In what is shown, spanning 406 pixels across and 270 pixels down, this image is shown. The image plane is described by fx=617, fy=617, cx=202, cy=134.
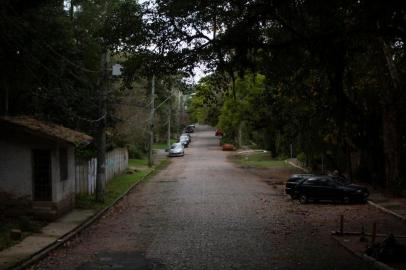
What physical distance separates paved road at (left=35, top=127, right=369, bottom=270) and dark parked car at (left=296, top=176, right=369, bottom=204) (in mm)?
1415

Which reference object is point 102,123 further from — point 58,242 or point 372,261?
point 372,261

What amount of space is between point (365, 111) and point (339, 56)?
21.1 meters

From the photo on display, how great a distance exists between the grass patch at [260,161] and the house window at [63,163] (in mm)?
35863

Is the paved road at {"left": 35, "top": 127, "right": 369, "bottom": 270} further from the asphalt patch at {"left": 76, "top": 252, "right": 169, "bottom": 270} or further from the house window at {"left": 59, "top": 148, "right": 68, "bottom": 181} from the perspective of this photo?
the house window at {"left": 59, "top": 148, "right": 68, "bottom": 181}

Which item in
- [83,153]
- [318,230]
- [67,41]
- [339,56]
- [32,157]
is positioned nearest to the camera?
[339,56]

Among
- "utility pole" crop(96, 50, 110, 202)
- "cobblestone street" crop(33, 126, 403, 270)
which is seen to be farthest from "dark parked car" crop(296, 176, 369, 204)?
"utility pole" crop(96, 50, 110, 202)

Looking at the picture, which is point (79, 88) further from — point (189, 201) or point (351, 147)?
point (351, 147)

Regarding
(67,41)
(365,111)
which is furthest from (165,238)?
(365,111)

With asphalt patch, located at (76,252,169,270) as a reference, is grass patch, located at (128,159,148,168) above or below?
below

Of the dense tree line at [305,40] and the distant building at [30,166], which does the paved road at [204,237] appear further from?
the dense tree line at [305,40]

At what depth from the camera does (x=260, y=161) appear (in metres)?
68.1

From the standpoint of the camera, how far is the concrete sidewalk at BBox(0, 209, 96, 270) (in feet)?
54.2

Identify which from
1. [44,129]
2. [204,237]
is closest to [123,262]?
[204,237]

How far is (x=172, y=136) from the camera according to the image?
113688mm
